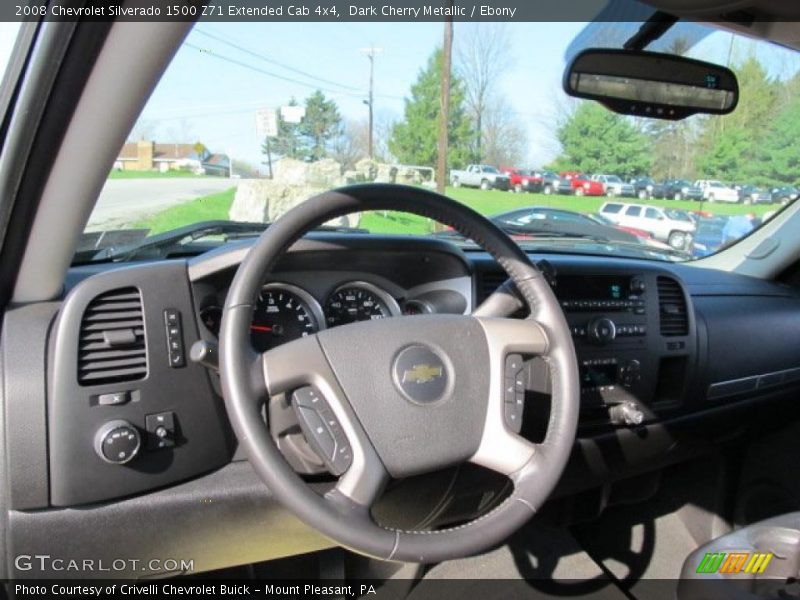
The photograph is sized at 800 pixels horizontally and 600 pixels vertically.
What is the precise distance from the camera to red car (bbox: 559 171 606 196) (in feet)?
10.3

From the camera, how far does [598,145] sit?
3.14 metres

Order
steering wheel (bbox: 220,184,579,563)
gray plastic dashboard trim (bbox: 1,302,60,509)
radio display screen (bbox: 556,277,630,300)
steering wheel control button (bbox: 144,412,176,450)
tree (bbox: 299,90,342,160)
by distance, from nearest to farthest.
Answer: steering wheel (bbox: 220,184,579,563)
gray plastic dashboard trim (bbox: 1,302,60,509)
steering wheel control button (bbox: 144,412,176,450)
tree (bbox: 299,90,342,160)
radio display screen (bbox: 556,277,630,300)

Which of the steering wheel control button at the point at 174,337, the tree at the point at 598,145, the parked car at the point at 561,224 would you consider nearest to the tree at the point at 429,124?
the parked car at the point at 561,224

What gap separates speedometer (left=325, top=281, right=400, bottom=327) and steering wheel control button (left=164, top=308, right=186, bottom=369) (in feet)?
1.67

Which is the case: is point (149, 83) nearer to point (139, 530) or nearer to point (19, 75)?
point (19, 75)

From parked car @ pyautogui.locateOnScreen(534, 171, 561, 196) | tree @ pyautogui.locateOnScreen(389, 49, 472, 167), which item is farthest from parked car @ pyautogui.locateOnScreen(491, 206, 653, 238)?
tree @ pyautogui.locateOnScreen(389, 49, 472, 167)

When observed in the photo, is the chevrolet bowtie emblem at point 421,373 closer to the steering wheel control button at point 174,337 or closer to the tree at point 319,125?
the steering wheel control button at point 174,337

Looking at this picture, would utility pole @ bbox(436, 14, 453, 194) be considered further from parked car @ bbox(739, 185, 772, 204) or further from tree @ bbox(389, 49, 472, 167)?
parked car @ bbox(739, 185, 772, 204)

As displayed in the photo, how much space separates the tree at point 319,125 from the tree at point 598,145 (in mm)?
1083

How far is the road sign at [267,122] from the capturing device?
2389 millimetres

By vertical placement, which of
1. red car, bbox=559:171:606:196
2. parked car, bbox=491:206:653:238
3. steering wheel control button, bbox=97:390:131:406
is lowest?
steering wheel control button, bbox=97:390:131:406

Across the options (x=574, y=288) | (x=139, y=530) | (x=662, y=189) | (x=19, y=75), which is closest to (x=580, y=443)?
(x=574, y=288)

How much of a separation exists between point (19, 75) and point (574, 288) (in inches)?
79.2

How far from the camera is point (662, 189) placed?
10.8ft
